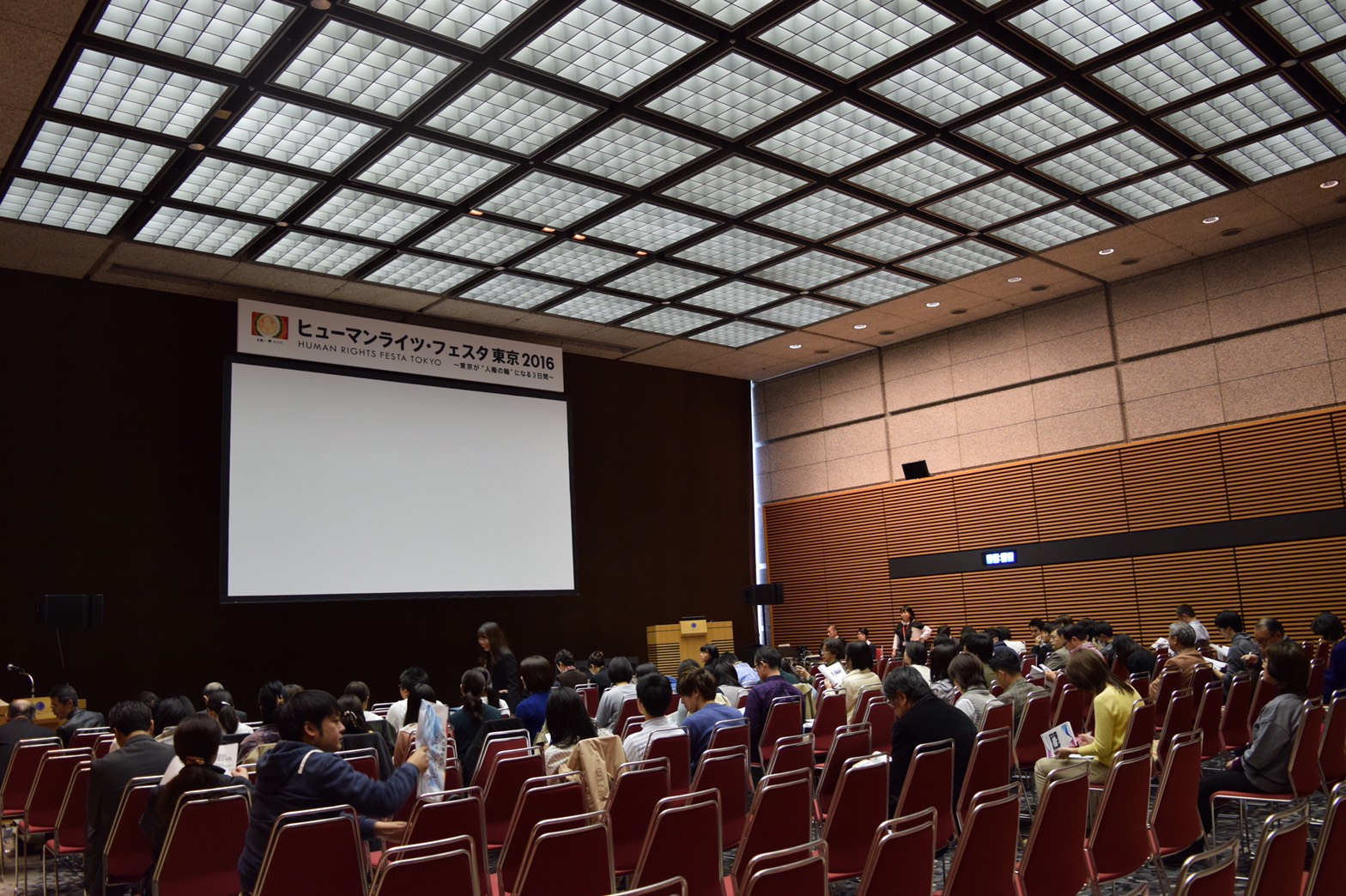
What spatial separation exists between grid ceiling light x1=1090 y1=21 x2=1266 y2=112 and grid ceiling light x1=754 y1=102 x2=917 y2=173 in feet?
6.24

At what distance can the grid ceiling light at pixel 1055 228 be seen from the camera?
11508 mm

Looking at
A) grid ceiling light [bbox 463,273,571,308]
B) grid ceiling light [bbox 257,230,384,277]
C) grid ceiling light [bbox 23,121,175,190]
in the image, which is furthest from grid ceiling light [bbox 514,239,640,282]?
grid ceiling light [bbox 23,121,175,190]

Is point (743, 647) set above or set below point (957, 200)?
below

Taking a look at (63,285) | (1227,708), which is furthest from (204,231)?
(1227,708)

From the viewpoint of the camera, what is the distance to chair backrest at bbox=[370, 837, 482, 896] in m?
2.74

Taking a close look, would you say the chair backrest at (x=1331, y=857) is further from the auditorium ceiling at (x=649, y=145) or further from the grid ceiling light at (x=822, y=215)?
the grid ceiling light at (x=822, y=215)

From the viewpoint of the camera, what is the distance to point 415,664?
1320 centimetres

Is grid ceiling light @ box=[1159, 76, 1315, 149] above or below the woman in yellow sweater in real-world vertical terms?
above

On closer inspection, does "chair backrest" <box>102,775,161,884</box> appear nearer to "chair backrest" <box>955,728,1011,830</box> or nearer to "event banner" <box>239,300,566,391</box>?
"chair backrest" <box>955,728,1011,830</box>

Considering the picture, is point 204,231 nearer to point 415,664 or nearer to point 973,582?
point 415,664

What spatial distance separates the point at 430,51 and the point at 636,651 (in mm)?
10572

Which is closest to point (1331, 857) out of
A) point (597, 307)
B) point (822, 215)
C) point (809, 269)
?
point (822, 215)

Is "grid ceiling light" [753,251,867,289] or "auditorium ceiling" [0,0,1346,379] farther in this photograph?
"grid ceiling light" [753,251,867,289]

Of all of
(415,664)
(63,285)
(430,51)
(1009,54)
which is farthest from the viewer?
(415,664)
